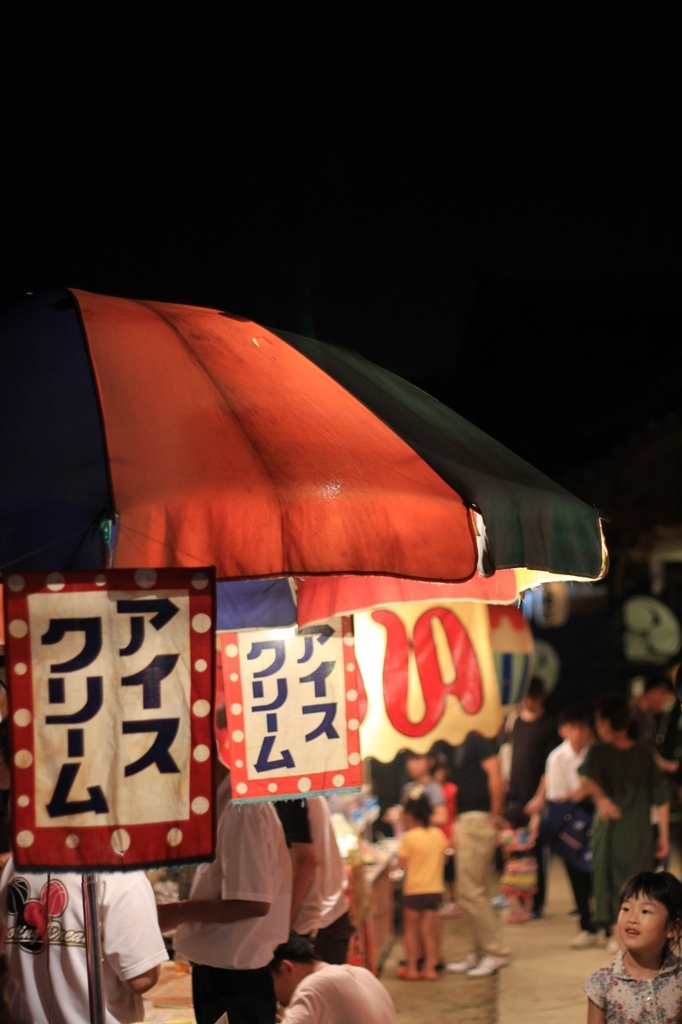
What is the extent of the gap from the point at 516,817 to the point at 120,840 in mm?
9081

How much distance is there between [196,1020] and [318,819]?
4.20 ft

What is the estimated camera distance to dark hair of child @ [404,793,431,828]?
9.45 metres

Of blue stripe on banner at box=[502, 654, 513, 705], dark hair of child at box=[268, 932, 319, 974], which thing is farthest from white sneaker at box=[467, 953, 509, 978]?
dark hair of child at box=[268, 932, 319, 974]

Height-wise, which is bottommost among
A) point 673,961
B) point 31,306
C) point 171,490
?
point 673,961

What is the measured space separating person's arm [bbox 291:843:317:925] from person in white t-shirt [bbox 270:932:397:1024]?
1.04 metres

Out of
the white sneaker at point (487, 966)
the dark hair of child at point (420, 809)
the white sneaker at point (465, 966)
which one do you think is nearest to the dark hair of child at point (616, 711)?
the dark hair of child at point (420, 809)

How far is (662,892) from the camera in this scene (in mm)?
4535

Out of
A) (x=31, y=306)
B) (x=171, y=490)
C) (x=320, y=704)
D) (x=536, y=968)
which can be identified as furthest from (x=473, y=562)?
(x=536, y=968)

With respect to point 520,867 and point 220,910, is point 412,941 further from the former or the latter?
point 220,910

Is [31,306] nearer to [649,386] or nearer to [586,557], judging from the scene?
[586,557]

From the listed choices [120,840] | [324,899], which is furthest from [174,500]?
[324,899]

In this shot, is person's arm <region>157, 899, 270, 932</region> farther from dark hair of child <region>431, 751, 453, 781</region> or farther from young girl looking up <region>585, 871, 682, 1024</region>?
dark hair of child <region>431, 751, 453, 781</region>

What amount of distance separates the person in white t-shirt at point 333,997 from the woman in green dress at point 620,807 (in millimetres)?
5289

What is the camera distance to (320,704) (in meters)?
5.19
